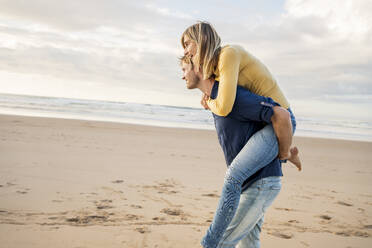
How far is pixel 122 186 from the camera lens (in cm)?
527

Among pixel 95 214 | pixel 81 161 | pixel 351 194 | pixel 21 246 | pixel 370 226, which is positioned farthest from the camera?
pixel 81 161

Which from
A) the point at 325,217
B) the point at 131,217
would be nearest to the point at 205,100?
the point at 131,217

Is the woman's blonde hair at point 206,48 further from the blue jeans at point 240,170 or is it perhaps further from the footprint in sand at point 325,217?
the footprint in sand at point 325,217

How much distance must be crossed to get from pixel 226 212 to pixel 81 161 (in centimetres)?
548

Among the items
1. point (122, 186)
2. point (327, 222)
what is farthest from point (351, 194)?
point (122, 186)

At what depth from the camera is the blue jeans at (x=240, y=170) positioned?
1.79 metres

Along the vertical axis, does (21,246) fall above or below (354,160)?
above

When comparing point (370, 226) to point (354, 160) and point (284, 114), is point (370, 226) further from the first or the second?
point (354, 160)

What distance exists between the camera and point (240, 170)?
5.91 ft

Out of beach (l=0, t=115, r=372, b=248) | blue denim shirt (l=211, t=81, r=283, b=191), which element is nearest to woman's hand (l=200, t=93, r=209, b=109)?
blue denim shirt (l=211, t=81, r=283, b=191)

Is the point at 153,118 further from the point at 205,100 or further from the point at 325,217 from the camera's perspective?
the point at 205,100

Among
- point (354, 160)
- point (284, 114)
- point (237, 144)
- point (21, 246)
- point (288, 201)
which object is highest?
point (284, 114)

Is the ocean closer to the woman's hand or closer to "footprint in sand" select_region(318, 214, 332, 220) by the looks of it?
"footprint in sand" select_region(318, 214, 332, 220)

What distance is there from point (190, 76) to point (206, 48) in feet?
0.73
